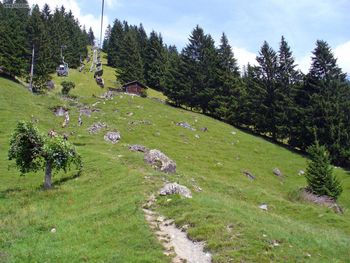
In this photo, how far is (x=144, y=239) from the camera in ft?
55.8

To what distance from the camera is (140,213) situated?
20.7 meters

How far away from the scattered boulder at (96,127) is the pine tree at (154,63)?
6316 cm

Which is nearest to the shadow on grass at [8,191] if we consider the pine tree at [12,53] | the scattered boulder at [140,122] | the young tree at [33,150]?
the young tree at [33,150]

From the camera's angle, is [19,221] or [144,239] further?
[19,221]

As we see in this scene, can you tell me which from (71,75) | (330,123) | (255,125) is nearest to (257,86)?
(255,125)

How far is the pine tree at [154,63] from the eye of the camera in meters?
127

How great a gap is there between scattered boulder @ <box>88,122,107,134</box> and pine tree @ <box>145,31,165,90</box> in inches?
2487

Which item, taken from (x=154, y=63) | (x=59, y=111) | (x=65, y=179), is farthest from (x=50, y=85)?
(x=65, y=179)

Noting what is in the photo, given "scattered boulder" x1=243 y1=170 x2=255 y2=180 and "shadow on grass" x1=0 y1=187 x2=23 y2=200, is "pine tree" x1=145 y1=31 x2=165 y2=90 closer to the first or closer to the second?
"scattered boulder" x1=243 y1=170 x2=255 y2=180

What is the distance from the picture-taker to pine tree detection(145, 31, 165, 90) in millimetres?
126625

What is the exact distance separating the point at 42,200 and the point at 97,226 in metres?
8.09

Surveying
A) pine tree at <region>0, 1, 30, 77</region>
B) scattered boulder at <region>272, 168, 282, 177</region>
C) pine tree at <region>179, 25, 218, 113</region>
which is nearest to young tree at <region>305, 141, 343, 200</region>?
scattered boulder at <region>272, 168, 282, 177</region>

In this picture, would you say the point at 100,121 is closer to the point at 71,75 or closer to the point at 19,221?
the point at 19,221

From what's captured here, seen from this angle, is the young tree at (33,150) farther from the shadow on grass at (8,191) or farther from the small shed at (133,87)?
the small shed at (133,87)
